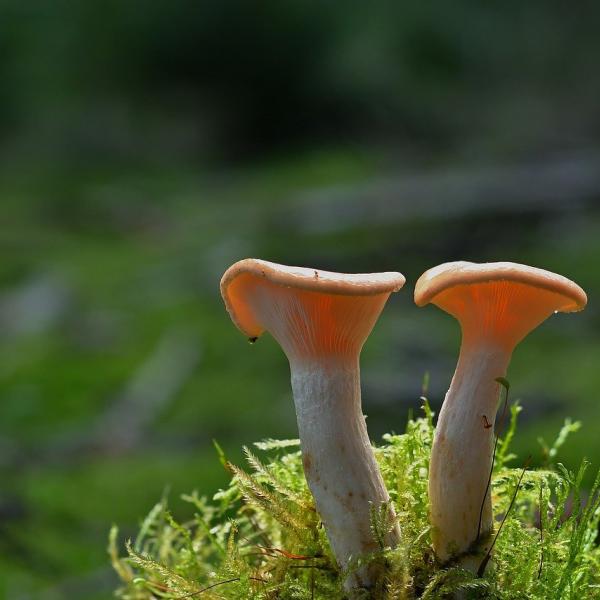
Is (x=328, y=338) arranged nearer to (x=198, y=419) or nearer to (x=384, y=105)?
(x=198, y=419)

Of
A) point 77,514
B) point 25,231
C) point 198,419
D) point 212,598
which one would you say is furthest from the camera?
point 25,231

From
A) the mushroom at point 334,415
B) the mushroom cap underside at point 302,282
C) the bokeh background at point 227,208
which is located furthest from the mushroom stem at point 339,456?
the bokeh background at point 227,208

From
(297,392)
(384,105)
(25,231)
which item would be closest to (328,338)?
(297,392)

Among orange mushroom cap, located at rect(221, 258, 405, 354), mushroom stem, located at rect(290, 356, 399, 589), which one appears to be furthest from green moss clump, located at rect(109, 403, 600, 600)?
orange mushroom cap, located at rect(221, 258, 405, 354)

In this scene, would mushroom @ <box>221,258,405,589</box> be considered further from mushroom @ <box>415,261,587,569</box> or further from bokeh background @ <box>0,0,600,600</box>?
bokeh background @ <box>0,0,600,600</box>

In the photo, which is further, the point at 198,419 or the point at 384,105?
the point at 384,105

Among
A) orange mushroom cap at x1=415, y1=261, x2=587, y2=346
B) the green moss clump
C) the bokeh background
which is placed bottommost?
the green moss clump

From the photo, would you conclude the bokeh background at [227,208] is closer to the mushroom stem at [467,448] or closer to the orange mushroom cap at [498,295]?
the mushroom stem at [467,448]
